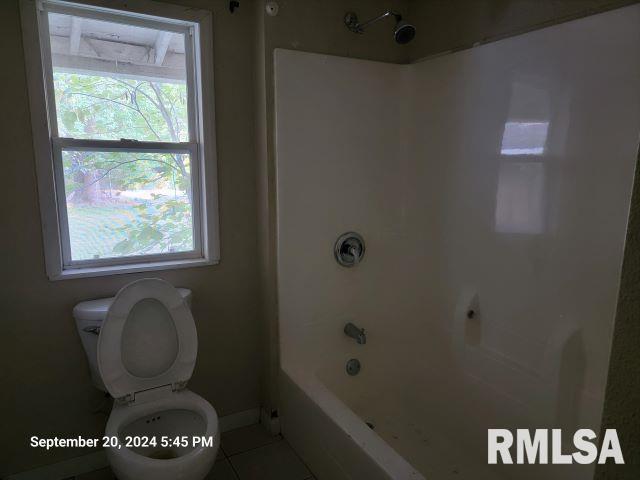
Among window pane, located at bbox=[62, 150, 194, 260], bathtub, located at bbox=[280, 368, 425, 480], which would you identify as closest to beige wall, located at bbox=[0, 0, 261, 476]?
window pane, located at bbox=[62, 150, 194, 260]

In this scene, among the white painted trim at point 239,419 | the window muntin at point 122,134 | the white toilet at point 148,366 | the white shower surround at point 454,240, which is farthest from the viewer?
the white painted trim at point 239,419

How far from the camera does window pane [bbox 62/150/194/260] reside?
1880mm

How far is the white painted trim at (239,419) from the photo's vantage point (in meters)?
2.30

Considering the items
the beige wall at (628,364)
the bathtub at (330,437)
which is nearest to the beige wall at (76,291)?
the bathtub at (330,437)

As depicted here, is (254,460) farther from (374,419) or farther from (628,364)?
(628,364)

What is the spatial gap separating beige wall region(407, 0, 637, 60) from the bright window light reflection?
0.38 metres

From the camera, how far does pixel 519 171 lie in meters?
1.79

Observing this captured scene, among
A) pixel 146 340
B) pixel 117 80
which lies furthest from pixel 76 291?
pixel 117 80

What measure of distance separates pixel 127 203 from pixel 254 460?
1.38 meters

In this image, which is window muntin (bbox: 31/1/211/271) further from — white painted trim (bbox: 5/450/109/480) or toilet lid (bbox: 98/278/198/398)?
white painted trim (bbox: 5/450/109/480)

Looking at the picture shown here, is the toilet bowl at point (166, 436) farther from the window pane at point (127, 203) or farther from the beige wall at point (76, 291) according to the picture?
the window pane at point (127, 203)

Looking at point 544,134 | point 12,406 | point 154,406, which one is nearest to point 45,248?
point 12,406

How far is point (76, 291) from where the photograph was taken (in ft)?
6.12

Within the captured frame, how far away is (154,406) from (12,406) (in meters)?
0.62
